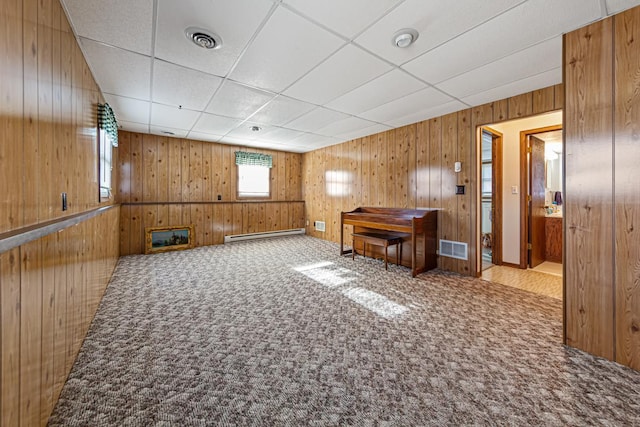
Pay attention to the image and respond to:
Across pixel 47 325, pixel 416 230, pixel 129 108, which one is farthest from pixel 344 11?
pixel 129 108

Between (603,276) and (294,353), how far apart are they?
2294 millimetres

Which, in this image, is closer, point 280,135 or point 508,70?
point 508,70

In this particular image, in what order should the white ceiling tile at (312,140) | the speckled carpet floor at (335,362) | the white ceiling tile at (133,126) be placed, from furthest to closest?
the white ceiling tile at (312,140) → the white ceiling tile at (133,126) → the speckled carpet floor at (335,362)

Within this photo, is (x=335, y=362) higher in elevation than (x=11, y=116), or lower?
lower

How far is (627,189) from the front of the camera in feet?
5.55

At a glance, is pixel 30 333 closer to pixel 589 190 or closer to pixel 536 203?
pixel 589 190

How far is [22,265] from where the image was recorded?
1.02m

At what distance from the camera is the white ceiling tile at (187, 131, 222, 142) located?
5.02 meters

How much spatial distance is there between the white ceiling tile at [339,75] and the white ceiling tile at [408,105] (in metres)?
0.77

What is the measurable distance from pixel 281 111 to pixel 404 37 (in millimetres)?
2105

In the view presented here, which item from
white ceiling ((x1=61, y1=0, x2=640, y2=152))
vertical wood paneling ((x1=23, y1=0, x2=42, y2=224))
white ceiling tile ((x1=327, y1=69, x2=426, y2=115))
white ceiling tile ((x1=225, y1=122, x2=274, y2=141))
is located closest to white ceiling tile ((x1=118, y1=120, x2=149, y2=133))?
white ceiling ((x1=61, y1=0, x2=640, y2=152))

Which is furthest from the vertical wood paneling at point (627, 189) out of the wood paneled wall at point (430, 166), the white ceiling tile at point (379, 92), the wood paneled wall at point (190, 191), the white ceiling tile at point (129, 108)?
the wood paneled wall at point (190, 191)

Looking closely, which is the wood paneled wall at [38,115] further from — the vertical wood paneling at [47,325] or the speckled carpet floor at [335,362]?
the speckled carpet floor at [335,362]

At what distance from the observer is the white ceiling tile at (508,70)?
7.10 ft
